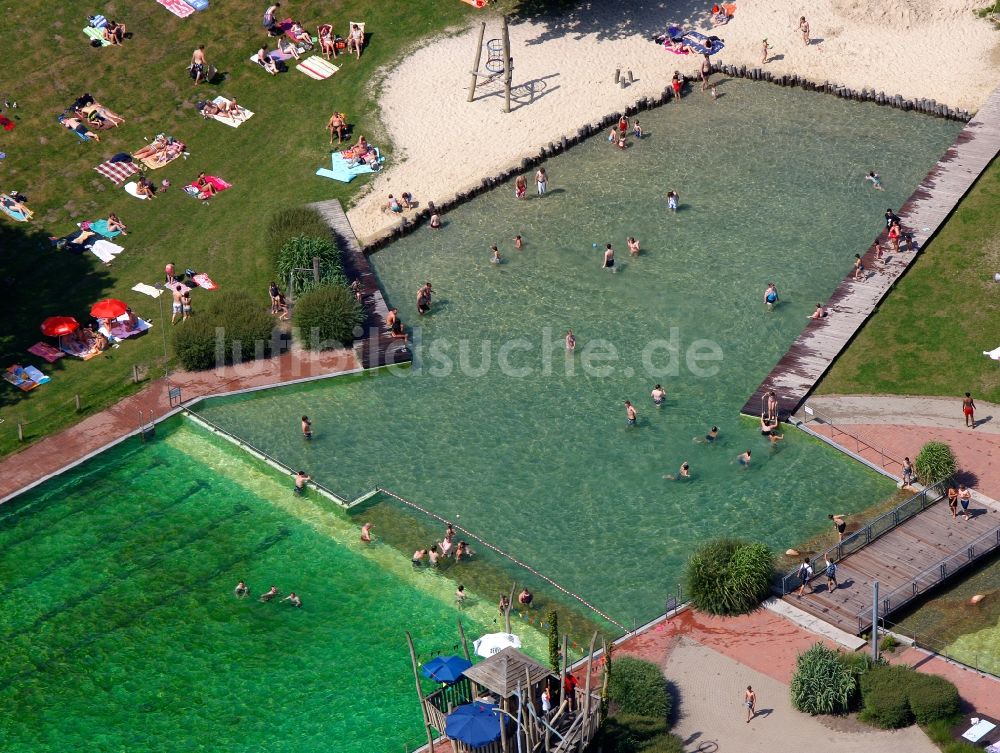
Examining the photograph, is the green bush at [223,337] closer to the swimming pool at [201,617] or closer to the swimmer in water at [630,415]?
the swimming pool at [201,617]

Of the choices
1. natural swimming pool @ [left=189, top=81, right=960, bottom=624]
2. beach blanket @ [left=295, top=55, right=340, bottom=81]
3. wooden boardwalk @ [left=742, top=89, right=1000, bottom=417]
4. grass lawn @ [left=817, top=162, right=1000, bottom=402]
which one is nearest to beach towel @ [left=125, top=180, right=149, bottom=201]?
beach blanket @ [left=295, top=55, right=340, bottom=81]

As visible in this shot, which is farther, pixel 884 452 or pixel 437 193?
pixel 437 193

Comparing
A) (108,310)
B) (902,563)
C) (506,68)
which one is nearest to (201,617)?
(108,310)

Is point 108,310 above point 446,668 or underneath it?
above

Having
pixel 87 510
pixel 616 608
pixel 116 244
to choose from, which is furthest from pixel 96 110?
pixel 616 608

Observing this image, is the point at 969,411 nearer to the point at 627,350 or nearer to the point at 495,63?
the point at 627,350

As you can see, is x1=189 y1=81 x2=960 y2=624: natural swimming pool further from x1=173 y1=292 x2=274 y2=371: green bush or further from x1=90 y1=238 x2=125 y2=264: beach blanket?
x1=90 y1=238 x2=125 y2=264: beach blanket

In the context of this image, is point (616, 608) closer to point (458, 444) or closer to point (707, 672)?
point (707, 672)
